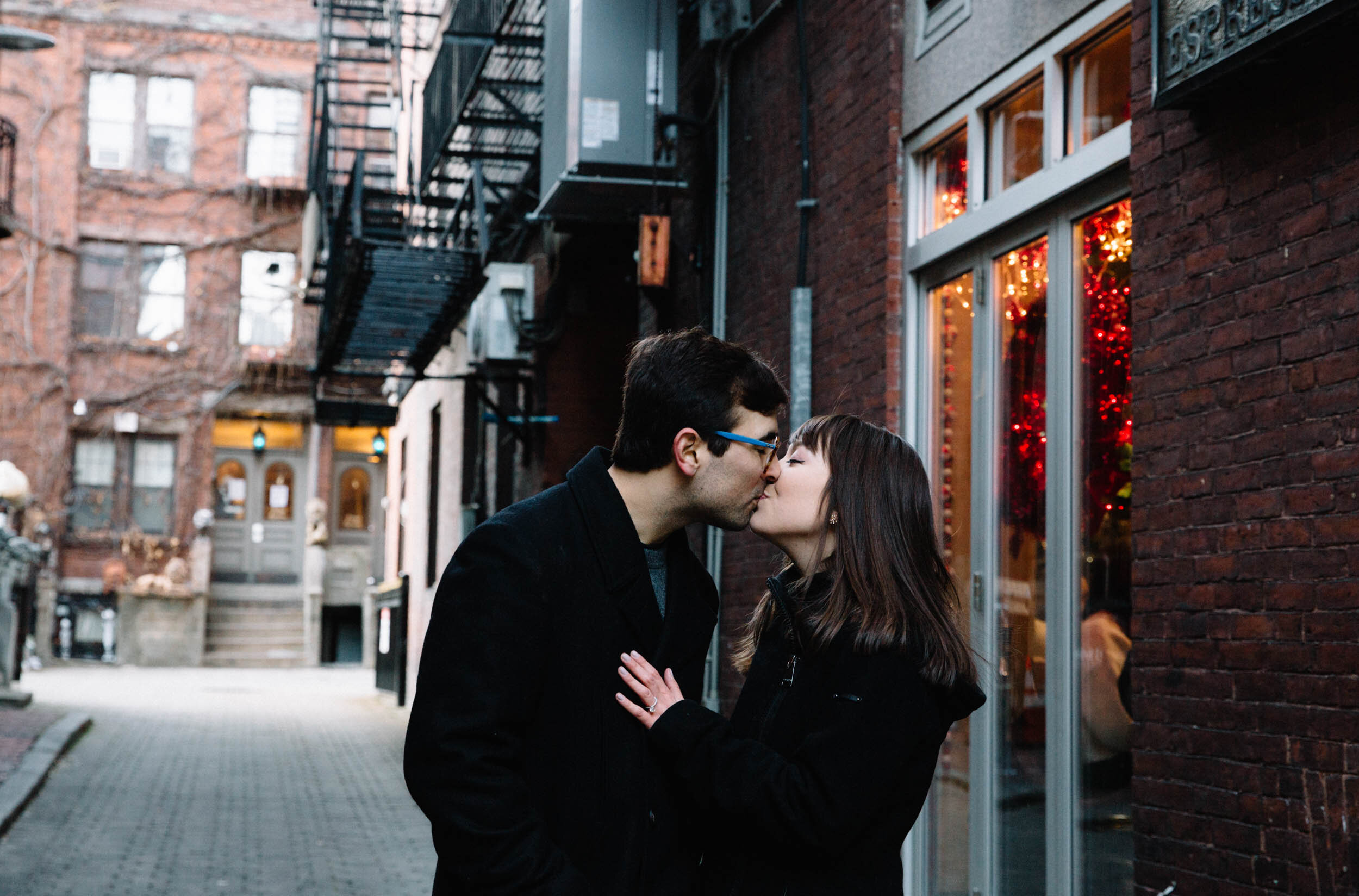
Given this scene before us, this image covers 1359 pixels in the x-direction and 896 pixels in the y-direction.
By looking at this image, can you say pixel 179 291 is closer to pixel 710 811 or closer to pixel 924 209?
pixel 924 209

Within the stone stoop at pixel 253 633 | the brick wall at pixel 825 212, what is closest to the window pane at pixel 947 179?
the brick wall at pixel 825 212

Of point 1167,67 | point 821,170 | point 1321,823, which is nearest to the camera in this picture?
point 1321,823

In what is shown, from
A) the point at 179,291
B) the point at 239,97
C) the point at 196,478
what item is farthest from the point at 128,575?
the point at 239,97


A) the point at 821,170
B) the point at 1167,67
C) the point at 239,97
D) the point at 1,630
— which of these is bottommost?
the point at 1,630

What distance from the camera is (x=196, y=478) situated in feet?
111

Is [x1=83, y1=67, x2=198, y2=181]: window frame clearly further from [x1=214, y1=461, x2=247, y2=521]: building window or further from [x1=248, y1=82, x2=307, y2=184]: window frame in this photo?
[x1=214, y1=461, x2=247, y2=521]: building window

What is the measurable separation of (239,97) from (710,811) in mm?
34686

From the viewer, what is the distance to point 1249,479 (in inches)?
177

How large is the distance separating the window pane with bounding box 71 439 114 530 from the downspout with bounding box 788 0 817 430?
27884 mm

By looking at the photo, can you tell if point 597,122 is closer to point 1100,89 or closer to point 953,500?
point 953,500

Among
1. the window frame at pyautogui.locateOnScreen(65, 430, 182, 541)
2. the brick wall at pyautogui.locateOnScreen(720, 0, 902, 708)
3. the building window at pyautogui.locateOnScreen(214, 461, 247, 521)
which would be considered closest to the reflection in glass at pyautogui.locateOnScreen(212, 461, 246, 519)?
the building window at pyautogui.locateOnScreen(214, 461, 247, 521)

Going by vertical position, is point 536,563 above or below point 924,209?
below

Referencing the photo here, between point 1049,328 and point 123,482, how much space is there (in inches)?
1199

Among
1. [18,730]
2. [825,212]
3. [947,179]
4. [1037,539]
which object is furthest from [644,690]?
[18,730]
